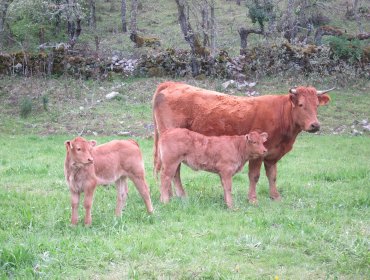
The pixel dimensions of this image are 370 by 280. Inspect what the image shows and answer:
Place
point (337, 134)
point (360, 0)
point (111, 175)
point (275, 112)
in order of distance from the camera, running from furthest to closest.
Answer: point (360, 0), point (337, 134), point (275, 112), point (111, 175)

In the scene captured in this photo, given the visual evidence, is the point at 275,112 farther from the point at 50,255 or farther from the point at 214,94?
the point at 50,255

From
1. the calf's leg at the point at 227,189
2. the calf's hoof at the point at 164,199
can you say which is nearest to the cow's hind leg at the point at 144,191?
the calf's hoof at the point at 164,199

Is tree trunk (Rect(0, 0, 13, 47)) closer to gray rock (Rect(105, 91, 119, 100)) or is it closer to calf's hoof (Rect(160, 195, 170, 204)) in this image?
gray rock (Rect(105, 91, 119, 100))

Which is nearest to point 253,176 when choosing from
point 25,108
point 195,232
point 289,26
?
point 195,232

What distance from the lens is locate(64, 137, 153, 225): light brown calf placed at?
847cm

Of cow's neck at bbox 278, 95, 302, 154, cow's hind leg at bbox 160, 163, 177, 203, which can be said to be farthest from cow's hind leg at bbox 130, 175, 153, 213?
cow's neck at bbox 278, 95, 302, 154

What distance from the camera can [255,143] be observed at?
34.6ft

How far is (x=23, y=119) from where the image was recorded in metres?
20.7

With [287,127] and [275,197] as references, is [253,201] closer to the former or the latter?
[275,197]

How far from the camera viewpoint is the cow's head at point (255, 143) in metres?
10.5

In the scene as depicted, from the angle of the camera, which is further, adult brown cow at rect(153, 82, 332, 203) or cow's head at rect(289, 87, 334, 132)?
adult brown cow at rect(153, 82, 332, 203)

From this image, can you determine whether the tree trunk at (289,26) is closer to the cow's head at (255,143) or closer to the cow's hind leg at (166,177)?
the cow's head at (255,143)

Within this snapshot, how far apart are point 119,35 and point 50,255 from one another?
2549 centimetres

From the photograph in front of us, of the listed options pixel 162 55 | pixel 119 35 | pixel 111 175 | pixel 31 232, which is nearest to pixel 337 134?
pixel 162 55
